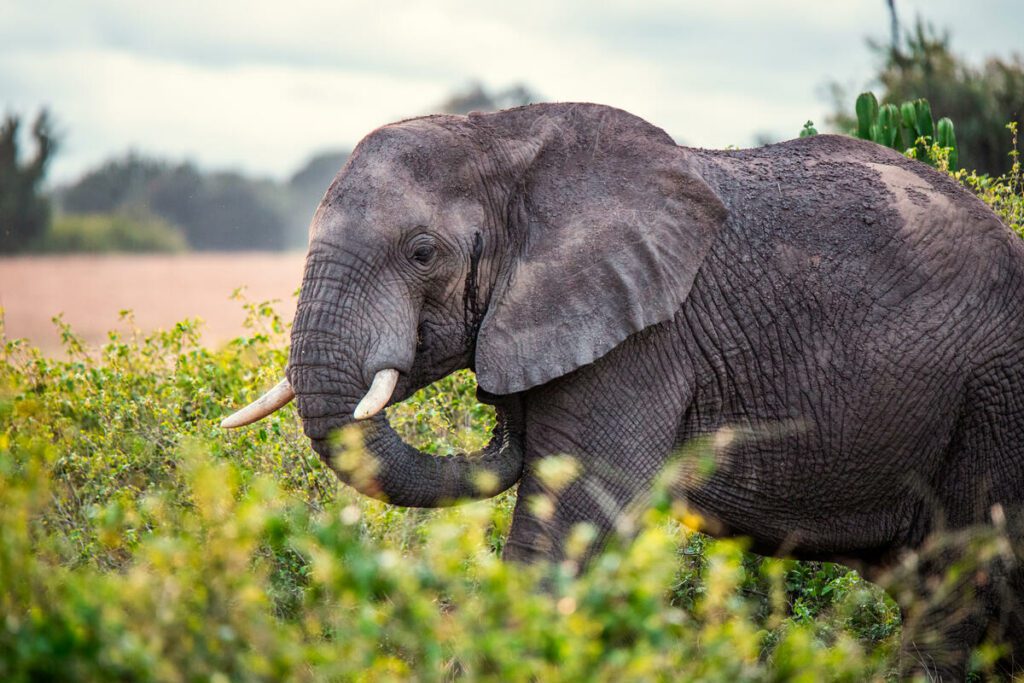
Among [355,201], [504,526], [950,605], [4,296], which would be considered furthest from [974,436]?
[4,296]

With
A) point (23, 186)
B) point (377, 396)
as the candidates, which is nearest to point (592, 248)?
point (377, 396)

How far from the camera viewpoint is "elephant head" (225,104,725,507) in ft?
14.6

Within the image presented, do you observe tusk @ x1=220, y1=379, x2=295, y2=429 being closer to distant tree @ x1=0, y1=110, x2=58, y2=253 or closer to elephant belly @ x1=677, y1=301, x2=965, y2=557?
elephant belly @ x1=677, y1=301, x2=965, y2=557

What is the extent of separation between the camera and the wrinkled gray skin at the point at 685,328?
457 cm

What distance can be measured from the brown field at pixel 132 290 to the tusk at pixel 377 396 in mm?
17449

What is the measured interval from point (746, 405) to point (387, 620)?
7.03ft

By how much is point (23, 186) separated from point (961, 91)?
35.7m

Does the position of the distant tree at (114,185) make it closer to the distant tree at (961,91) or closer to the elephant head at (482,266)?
the distant tree at (961,91)

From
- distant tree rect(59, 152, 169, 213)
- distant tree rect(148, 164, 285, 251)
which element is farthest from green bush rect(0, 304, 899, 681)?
distant tree rect(59, 152, 169, 213)

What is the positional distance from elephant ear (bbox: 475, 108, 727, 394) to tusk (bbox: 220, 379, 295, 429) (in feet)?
2.41

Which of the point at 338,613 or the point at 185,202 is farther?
the point at 185,202

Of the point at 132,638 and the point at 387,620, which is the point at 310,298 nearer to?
the point at 387,620

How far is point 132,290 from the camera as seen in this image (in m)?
37.0

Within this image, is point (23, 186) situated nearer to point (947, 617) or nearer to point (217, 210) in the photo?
point (217, 210)
